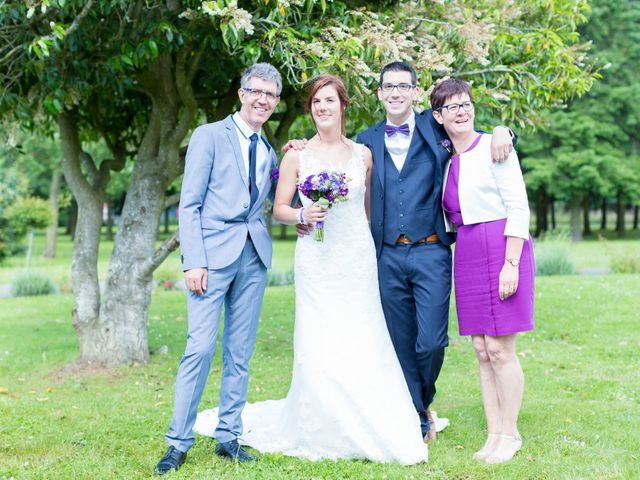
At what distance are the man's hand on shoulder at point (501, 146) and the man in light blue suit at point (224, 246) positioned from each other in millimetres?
1491

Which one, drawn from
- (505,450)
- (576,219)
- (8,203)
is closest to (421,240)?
(505,450)

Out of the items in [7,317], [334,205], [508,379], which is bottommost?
[7,317]

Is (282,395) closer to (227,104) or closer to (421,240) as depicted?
(421,240)

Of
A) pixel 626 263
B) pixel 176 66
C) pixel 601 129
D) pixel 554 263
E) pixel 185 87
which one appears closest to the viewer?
pixel 176 66

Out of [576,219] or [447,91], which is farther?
[576,219]

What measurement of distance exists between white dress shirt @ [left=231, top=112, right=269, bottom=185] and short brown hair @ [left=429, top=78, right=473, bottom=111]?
1235 millimetres

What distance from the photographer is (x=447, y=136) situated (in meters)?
4.96

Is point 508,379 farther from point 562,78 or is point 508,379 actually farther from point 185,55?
point 185,55

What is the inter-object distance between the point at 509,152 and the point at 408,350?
1.60 m

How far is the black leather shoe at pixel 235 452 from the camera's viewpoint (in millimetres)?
4750

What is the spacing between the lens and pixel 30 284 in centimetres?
1655

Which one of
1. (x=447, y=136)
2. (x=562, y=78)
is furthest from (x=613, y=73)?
(x=447, y=136)

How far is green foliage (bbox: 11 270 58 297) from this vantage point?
16.5m

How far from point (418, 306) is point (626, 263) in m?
14.8
